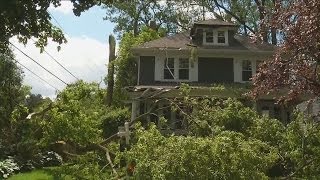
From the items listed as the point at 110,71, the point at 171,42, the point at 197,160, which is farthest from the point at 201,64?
the point at 197,160

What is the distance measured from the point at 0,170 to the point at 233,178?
9.82 metres

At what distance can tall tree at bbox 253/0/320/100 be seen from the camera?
31.6 feet

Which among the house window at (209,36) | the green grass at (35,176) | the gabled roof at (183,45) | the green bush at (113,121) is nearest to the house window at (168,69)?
the gabled roof at (183,45)

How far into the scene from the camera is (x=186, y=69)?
25.2 meters

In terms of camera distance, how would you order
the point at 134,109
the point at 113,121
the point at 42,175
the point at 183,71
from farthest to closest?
the point at 113,121 < the point at 183,71 < the point at 134,109 < the point at 42,175

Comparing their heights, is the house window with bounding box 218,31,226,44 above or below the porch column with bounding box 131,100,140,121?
above

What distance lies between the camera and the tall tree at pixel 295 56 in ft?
31.6

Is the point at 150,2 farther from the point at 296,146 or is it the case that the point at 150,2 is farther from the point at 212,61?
the point at 296,146

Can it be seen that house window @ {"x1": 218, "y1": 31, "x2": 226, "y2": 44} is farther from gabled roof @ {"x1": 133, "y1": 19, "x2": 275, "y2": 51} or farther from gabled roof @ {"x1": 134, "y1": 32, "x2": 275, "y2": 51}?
gabled roof @ {"x1": 134, "y1": 32, "x2": 275, "y2": 51}

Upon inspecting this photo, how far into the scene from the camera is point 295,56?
1027 cm

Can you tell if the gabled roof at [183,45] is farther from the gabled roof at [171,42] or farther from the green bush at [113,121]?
the green bush at [113,121]

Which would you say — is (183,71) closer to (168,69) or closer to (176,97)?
(168,69)

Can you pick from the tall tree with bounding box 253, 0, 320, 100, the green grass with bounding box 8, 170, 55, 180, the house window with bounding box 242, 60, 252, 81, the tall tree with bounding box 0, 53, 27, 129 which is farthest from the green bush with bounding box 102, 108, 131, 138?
the tall tree with bounding box 253, 0, 320, 100

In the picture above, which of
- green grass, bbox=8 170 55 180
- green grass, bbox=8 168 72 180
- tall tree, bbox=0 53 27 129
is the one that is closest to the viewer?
green grass, bbox=8 168 72 180
